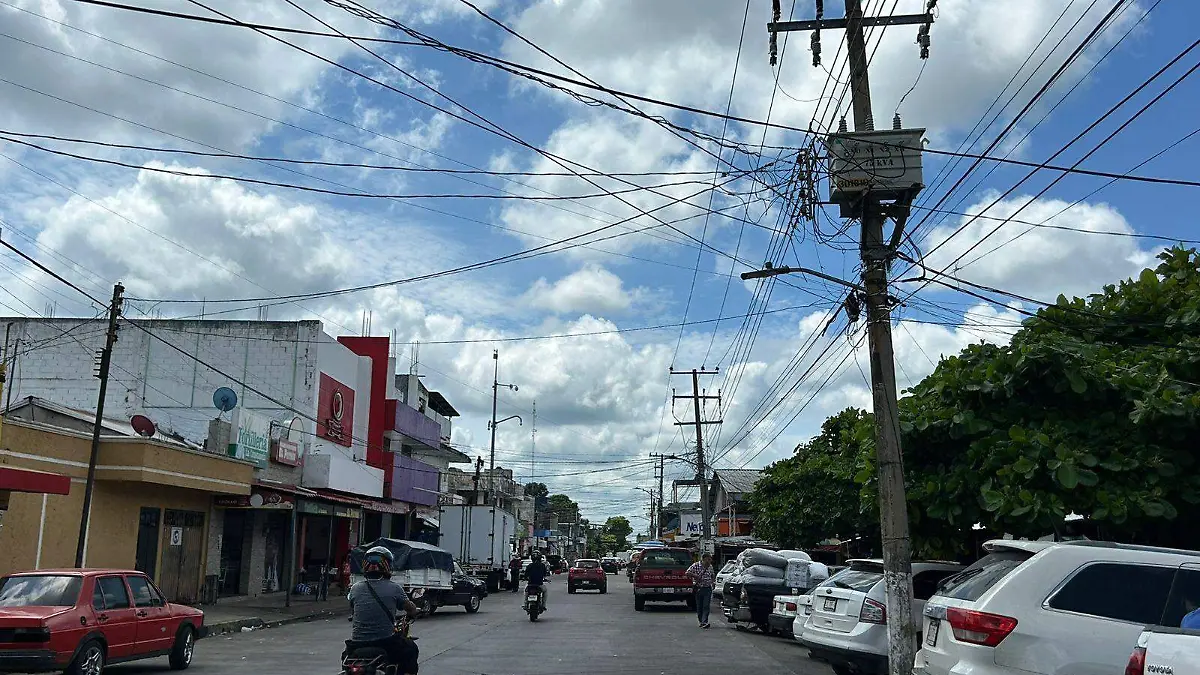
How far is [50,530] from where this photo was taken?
21.5 meters

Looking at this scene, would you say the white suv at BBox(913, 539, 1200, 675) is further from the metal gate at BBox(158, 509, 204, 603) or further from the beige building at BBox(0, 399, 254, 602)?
the metal gate at BBox(158, 509, 204, 603)

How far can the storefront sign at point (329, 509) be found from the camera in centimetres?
3094

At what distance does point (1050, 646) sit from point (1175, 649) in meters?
2.07

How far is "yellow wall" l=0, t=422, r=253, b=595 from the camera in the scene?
66.6 ft

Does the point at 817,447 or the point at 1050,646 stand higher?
the point at 817,447

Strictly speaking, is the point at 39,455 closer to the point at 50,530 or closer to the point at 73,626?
the point at 50,530

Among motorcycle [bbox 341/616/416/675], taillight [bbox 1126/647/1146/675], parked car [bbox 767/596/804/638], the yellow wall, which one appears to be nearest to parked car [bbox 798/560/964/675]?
parked car [bbox 767/596/804/638]

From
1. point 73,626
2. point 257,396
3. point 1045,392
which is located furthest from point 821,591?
point 257,396

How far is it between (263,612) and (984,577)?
22879mm

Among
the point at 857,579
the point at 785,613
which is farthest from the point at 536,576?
the point at 857,579

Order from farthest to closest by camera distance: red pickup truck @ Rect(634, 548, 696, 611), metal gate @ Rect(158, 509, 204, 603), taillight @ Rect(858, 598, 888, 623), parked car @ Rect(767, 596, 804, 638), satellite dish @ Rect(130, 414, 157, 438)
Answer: red pickup truck @ Rect(634, 548, 696, 611), metal gate @ Rect(158, 509, 204, 603), satellite dish @ Rect(130, 414, 157, 438), parked car @ Rect(767, 596, 804, 638), taillight @ Rect(858, 598, 888, 623)

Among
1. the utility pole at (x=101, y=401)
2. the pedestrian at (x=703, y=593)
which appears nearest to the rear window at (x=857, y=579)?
the pedestrian at (x=703, y=593)

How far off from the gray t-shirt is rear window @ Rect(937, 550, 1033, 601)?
489 cm

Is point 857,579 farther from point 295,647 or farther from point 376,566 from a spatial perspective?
point 295,647
